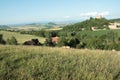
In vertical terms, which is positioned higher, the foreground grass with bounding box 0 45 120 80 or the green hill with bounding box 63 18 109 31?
the foreground grass with bounding box 0 45 120 80

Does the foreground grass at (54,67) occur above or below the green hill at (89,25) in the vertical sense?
above

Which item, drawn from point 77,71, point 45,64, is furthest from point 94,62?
point 45,64

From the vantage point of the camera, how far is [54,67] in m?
7.59

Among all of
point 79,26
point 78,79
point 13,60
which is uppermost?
point 13,60

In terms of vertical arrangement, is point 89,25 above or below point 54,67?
below

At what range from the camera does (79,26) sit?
13900cm

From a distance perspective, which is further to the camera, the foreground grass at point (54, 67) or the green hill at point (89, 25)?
the green hill at point (89, 25)

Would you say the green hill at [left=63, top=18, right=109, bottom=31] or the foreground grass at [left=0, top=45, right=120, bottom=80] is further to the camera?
the green hill at [left=63, top=18, right=109, bottom=31]

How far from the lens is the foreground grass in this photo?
6.96m

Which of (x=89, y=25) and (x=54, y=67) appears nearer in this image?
(x=54, y=67)

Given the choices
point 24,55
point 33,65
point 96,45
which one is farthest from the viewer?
point 96,45

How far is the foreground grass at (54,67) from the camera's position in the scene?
22.8 feet

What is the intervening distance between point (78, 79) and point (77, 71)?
1.63 ft

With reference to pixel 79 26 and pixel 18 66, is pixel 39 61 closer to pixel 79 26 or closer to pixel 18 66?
pixel 18 66
